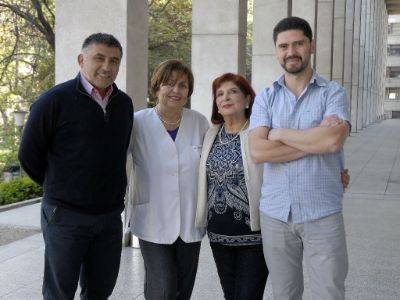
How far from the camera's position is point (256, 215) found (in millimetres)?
3371

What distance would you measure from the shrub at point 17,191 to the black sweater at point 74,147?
26.6 ft

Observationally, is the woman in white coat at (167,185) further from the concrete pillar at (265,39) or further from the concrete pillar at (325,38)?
the concrete pillar at (325,38)

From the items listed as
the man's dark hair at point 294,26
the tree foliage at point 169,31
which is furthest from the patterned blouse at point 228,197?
the tree foliage at point 169,31

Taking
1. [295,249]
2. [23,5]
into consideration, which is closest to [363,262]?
[295,249]

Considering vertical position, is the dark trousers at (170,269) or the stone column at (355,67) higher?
the stone column at (355,67)

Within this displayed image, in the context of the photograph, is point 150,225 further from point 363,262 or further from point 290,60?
point 363,262

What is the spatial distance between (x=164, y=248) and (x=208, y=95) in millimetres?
7032

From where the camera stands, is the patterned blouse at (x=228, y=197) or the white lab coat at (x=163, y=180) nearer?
the patterned blouse at (x=228, y=197)

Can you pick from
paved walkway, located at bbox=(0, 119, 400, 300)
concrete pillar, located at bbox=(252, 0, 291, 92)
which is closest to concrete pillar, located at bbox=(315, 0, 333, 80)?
concrete pillar, located at bbox=(252, 0, 291, 92)

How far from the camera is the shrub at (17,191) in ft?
36.1

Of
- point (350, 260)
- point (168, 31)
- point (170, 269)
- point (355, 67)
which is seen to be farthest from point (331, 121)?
point (355, 67)

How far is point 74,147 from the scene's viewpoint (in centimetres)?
320

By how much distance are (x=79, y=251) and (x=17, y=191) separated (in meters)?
8.44

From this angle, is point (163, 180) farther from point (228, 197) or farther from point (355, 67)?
point (355, 67)
